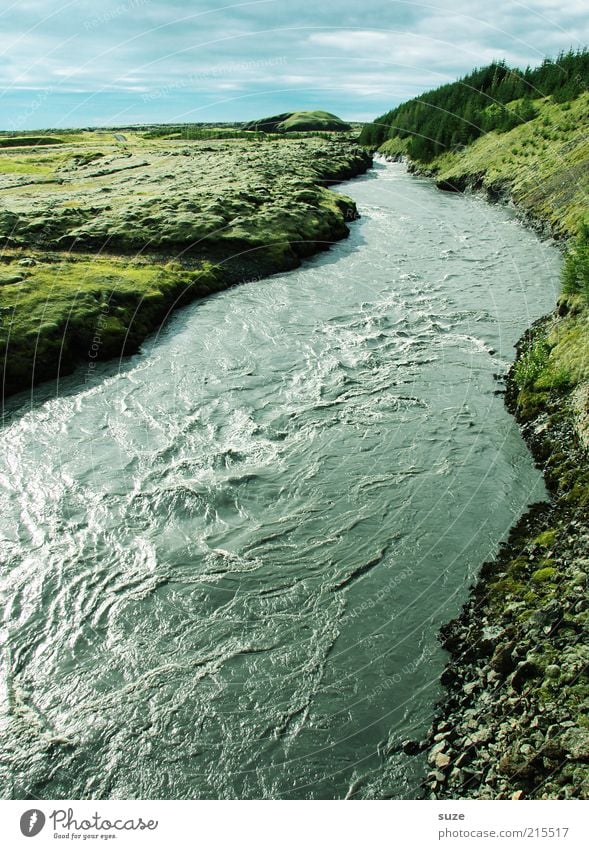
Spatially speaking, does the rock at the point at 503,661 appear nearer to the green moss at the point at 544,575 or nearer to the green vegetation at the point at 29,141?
the green moss at the point at 544,575

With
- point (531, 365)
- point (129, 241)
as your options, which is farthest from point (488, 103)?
point (531, 365)

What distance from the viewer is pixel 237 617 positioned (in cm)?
1373

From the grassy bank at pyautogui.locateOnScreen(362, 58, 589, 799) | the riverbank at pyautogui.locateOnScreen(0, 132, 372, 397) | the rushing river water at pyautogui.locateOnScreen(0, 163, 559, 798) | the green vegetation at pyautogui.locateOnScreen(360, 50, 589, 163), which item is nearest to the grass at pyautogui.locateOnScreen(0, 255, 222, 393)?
the riverbank at pyautogui.locateOnScreen(0, 132, 372, 397)

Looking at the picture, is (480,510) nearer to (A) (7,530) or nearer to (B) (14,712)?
(B) (14,712)

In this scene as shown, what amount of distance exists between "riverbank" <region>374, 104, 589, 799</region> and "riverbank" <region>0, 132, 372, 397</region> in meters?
20.0

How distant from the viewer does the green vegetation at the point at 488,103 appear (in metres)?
79.8

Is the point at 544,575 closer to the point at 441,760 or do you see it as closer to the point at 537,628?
the point at 537,628

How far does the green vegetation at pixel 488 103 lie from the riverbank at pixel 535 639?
209 ft

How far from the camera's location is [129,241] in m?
42.3

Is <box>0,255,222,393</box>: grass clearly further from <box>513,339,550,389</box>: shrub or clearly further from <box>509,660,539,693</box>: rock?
<box>509,660,539,693</box>: rock

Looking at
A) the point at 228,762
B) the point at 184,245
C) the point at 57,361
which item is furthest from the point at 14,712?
the point at 184,245

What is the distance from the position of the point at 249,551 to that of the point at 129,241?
33330 millimetres

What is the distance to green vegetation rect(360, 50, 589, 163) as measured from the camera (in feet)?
262

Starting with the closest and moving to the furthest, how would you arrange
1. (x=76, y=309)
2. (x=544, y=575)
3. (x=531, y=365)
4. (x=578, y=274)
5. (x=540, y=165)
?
(x=544, y=575), (x=531, y=365), (x=578, y=274), (x=76, y=309), (x=540, y=165)
